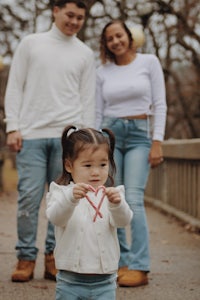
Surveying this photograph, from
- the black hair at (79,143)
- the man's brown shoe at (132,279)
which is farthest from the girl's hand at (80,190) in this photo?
the man's brown shoe at (132,279)

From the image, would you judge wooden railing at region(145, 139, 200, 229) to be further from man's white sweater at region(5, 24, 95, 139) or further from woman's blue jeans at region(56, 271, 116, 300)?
woman's blue jeans at region(56, 271, 116, 300)

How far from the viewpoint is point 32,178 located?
4699 millimetres

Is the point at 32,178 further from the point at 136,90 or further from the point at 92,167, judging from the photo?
the point at 92,167

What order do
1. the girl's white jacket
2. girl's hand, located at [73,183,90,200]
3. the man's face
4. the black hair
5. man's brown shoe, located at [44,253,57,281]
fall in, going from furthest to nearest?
man's brown shoe, located at [44,253,57,281] < the man's face < the black hair < the girl's white jacket < girl's hand, located at [73,183,90,200]

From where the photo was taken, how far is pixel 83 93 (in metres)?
4.81

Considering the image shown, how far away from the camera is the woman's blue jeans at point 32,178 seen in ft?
15.4

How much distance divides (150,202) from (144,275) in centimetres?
568

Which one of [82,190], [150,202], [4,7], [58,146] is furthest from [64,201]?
[4,7]

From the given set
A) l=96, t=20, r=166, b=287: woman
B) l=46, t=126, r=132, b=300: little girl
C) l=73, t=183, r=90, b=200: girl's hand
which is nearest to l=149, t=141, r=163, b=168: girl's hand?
l=96, t=20, r=166, b=287: woman

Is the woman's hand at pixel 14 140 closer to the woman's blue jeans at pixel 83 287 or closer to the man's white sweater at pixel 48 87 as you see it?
the man's white sweater at pixel 48 87

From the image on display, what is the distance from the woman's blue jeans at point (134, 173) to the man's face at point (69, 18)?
72cm

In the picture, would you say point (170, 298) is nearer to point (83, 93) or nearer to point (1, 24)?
point (83, 93)

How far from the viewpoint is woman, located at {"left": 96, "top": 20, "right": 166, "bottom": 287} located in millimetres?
4752

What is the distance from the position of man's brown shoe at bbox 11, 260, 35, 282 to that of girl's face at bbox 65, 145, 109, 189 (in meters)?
1.74
